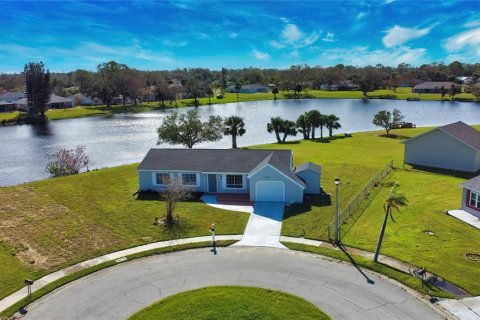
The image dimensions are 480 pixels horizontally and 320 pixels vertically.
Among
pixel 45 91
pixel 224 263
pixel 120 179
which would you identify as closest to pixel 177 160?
pixel 120 179

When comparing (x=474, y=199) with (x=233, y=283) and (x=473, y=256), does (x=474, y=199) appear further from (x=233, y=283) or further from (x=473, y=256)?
(x=233, y=283)

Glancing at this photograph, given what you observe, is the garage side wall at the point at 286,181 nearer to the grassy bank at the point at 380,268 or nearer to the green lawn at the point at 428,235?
the green lawn at the point at 428,235

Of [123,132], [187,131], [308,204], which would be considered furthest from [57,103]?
[308,204]

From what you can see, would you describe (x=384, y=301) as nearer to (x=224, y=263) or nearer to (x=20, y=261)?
(x=224, y=263)

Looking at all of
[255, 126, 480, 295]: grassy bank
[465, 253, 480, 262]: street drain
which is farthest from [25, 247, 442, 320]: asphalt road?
[465, 253, 480, 262]: street drain

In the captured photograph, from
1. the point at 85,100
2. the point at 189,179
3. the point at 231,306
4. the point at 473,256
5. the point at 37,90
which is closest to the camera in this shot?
the point at 231,306

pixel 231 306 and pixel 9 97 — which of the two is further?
pixel 9 97
